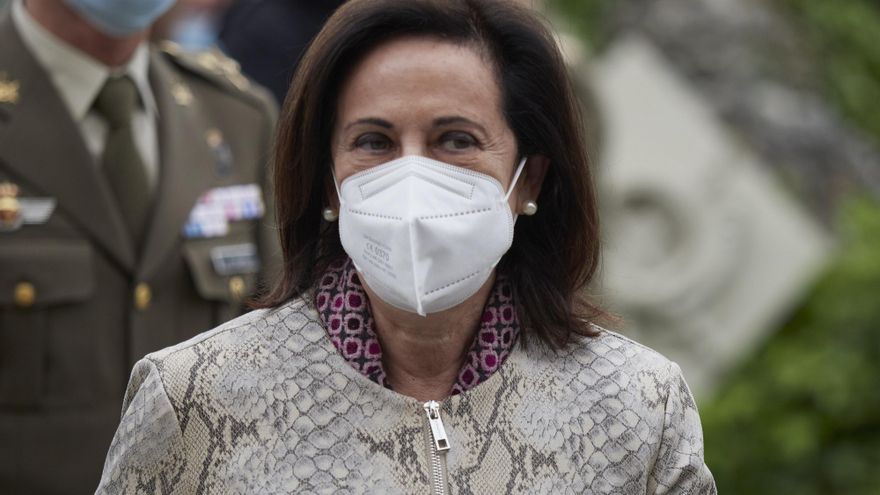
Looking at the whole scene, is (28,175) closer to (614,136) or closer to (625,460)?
(625,460)

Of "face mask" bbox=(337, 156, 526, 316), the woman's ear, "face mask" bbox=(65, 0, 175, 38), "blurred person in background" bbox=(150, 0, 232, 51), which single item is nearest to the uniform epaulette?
"face mask" bbox=(65, 0, 175, 38)

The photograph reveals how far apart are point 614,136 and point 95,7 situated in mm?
3657

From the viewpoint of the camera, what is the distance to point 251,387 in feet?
10.4

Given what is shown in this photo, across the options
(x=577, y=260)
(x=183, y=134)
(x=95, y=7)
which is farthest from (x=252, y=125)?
(x=577, y=260)

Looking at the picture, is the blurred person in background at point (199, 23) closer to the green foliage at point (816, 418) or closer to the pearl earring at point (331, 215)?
the green foliage at point (816, 418)

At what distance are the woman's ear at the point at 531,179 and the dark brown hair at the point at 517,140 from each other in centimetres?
2

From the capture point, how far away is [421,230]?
3.12 m

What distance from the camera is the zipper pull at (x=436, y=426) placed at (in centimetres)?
315

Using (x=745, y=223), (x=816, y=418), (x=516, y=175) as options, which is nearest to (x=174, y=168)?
(x=516, y=175)

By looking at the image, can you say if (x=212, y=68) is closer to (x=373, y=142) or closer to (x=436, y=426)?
(x=373, y=142)

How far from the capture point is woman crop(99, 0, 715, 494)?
3.14 m

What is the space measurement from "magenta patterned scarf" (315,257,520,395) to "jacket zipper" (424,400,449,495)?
0.25 feet

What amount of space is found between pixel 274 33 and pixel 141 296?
160 centimetres

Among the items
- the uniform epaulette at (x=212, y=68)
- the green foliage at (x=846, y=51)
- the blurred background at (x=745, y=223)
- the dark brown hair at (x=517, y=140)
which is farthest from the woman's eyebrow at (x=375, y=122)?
the green foliage at (x=846, y=51)
